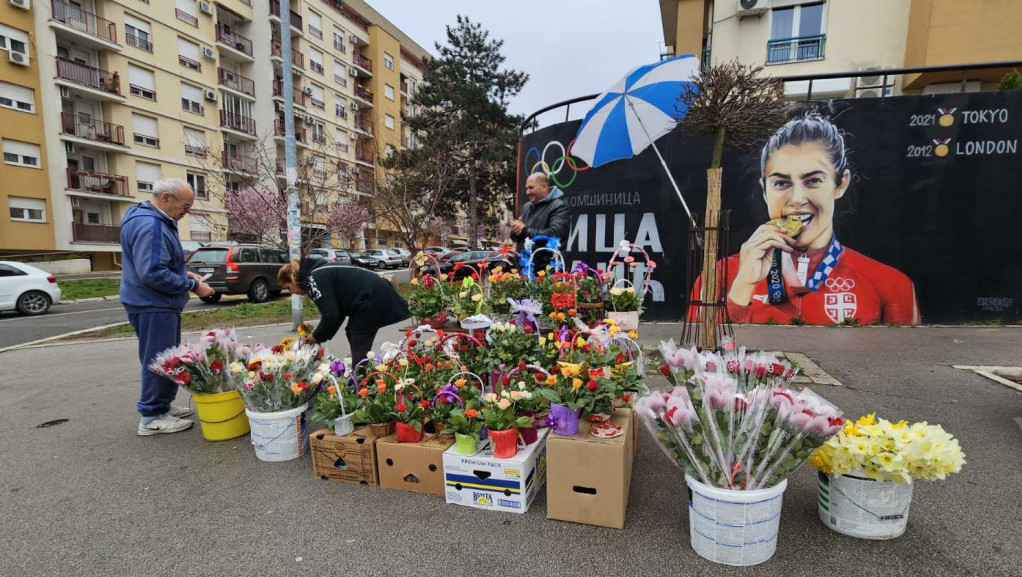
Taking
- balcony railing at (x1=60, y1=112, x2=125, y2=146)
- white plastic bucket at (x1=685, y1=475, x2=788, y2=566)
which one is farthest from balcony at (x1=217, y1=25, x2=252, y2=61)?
white plastic bucket at (x1=685, y1=475, x2=788, y2=566)

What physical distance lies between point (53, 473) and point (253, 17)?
118ft

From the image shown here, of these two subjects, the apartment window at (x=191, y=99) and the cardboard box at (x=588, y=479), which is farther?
the apartment window at (x=191, y=99)

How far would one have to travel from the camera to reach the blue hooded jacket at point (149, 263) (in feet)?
11.8

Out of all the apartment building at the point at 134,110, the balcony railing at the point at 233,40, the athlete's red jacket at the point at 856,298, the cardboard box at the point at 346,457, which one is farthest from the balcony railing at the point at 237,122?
the cardboard box at the point at 346,457

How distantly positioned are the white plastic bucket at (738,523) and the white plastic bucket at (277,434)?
2691 millimetres

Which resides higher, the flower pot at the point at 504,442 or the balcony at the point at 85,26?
the balcony at the point at 85,26

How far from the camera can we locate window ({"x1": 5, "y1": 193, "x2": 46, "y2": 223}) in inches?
816

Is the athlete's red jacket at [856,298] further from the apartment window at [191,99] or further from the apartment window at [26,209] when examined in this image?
the apartment window at [191,99]

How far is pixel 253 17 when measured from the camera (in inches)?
1212

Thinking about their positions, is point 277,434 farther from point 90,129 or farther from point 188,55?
point 188,55

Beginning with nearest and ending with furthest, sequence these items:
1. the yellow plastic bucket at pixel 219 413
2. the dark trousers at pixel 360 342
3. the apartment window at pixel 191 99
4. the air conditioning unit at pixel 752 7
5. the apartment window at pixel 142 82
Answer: the yellow plastic bucket at pixel 219 413, the dark trousers at pixel 360 342, the air conditioning unit at pixel 752 7, the apartment window at pixel 142 82, the apartment window at pixel 191 99

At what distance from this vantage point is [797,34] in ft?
46.4

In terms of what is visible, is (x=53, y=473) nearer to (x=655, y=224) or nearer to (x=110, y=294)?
(x=655, y=224)

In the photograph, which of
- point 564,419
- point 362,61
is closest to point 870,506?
point 564,419
